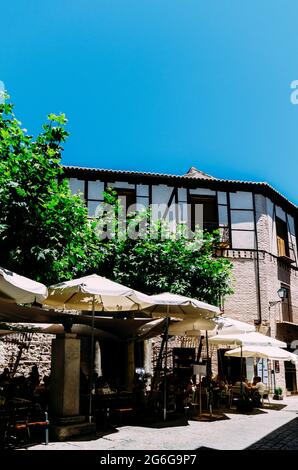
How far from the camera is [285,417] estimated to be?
38.9 feet

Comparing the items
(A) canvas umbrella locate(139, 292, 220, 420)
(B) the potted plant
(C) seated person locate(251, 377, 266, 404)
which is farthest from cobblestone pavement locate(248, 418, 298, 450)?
(B) the potted plant

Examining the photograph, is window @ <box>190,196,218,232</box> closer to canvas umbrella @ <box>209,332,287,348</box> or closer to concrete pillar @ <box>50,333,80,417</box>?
canvas umbrella @ <box>209,332,287,348</box>

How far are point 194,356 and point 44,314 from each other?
37.8 feet

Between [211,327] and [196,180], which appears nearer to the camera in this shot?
[211,327]

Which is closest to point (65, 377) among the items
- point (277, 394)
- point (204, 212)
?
point (277, 394)

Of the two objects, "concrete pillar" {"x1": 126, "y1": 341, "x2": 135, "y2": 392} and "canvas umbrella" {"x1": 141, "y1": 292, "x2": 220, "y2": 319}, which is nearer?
"canvas umbrella" {"x1": 141, "y1": 292, "x2": 220, "y2": 319}

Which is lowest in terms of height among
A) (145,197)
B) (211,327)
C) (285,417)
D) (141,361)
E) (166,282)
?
(285,417)

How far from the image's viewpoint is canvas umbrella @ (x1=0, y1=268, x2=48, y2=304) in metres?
6.11

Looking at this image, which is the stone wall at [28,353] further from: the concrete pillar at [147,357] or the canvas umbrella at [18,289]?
the canvas umbrella at [18,289]

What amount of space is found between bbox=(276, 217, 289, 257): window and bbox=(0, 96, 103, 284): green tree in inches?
580

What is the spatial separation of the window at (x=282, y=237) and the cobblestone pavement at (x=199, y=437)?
13074 millimetres

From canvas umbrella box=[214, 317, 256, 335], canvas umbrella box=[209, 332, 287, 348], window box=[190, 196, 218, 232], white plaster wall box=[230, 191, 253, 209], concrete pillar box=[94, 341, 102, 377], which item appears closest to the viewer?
canvas umbrella box=[214, 317, 256, 335]
